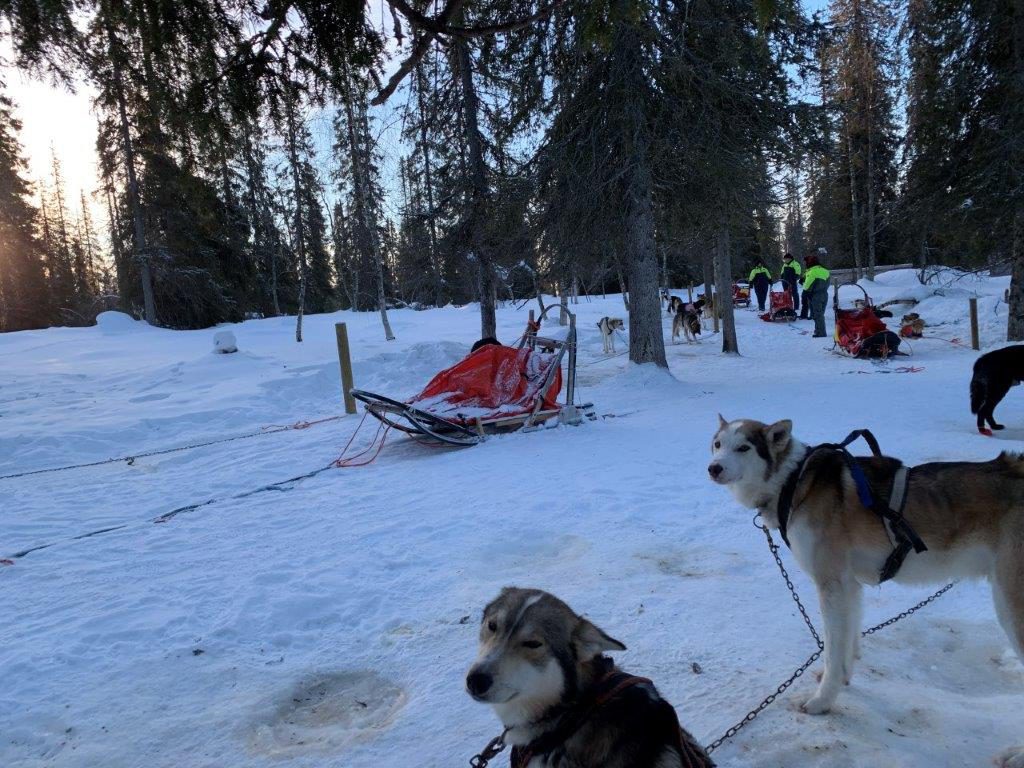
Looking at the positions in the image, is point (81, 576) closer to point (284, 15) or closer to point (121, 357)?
point (284, 15)

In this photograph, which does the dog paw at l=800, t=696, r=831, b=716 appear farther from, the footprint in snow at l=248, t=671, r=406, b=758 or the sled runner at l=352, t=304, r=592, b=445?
the sled runner at l=352, t=304, r=592, b=445

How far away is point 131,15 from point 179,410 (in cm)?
881

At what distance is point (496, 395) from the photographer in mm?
8758

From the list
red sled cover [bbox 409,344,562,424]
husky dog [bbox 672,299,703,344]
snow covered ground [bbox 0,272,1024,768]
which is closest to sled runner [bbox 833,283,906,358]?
snow covered ground [bbox 0,272,1024,768]

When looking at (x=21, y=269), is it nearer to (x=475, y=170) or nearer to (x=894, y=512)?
(x=475, y=170)

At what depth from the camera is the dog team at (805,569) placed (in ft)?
5.74

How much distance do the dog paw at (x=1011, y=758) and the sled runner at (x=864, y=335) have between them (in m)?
12.3

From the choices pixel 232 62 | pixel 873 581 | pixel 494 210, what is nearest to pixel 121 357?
pixel 494 210

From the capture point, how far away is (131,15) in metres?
2.93

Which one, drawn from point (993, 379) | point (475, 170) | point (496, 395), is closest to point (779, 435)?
point (993, 379)

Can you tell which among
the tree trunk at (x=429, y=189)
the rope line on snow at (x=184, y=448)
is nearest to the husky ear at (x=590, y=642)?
the rope line on snow at (x=184, y=448)

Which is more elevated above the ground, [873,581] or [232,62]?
[232,62]

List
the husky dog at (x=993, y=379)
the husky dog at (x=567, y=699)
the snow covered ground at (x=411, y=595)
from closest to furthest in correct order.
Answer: the husky dog at (x=567, y=699), the snow covered ground at (x=411, y=595), the husky dog at (x=993, y=379)

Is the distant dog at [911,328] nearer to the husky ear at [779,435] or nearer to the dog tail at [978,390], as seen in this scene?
the dog tail at [978,390]
